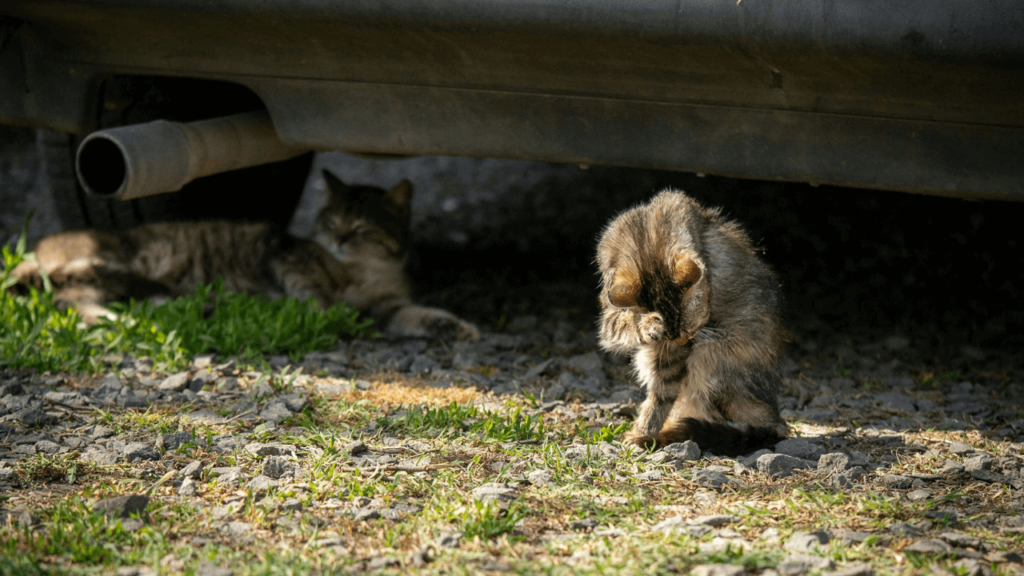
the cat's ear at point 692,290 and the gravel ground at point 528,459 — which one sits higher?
the cat's ear at point 692,290

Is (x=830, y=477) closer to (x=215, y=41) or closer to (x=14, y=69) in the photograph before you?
(x=215, y=41)

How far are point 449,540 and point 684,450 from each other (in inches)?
36.9

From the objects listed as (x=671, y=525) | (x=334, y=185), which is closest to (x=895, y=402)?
(x=671, y=525)

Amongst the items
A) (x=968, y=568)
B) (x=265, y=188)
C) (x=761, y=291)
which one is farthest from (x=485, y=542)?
(x=265, y=188)

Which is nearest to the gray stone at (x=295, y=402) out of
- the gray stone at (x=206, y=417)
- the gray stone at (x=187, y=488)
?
the gray stone at (x=206, y=417)

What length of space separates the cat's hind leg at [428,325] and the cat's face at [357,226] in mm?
545

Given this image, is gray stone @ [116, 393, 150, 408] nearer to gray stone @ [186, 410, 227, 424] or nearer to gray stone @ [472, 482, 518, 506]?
gray stone @ [186, 410, 227, 424]

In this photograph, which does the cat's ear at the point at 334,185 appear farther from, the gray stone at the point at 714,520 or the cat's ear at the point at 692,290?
the gray stone at the point at 714,520

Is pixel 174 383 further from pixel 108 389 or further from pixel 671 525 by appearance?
pixel 671 525

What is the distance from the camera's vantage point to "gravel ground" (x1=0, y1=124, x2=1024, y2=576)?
1.99 meters

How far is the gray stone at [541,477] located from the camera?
94.9 inches

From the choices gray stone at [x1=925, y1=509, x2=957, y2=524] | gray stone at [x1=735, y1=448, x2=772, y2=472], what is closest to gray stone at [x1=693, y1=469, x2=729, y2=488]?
gray stone at [x1=735, y1=448, x2=772, y2=472]

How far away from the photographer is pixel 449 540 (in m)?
2.02

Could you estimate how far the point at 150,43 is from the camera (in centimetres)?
358
